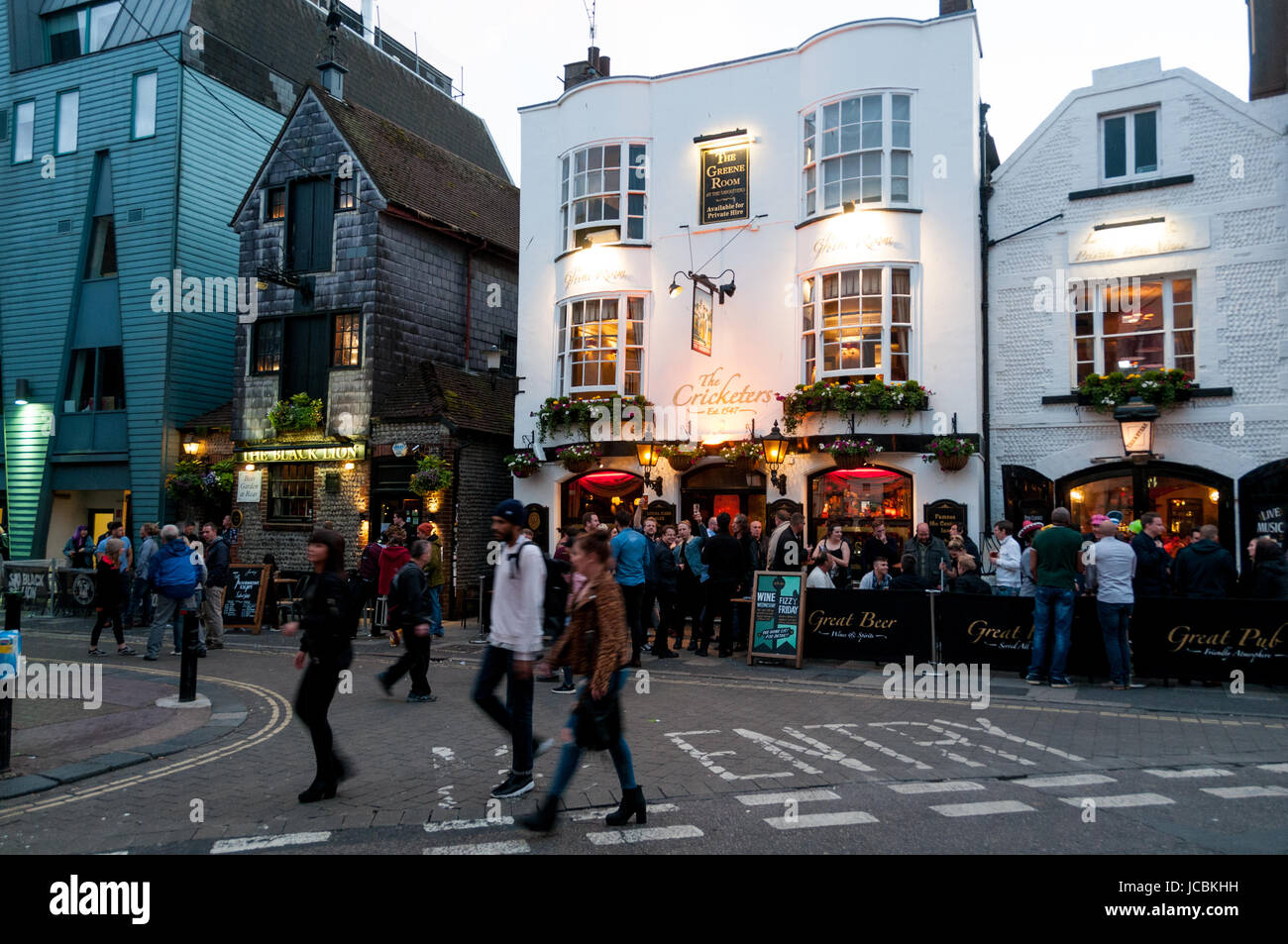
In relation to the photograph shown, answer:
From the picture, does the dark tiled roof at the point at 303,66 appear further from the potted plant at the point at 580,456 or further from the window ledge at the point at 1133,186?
the window ledge at the point at 1133,186

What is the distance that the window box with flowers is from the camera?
1570cm

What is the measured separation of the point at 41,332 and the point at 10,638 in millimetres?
21948

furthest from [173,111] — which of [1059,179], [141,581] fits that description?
[1059,179]

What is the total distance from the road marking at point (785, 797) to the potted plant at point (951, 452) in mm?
10183

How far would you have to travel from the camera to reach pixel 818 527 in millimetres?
16844

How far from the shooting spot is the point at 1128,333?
15.6m

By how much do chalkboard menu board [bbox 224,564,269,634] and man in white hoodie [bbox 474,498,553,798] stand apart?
1182cm

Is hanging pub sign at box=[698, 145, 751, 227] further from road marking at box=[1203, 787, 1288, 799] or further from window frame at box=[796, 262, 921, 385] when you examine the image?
road marking at box=[1203, 787, 1288, 799]

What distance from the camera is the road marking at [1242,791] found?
6215 mm

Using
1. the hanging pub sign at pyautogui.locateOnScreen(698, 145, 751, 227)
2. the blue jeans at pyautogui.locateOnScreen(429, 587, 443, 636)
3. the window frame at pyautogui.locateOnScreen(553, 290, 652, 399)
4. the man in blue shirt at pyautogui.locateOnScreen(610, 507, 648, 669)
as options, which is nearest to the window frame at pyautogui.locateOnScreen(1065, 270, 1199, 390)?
the hanging pub sign at pyautogui.locateOnScreen(698, 145, 751, 227)

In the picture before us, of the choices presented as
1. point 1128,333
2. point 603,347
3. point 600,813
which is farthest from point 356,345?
point 600,813

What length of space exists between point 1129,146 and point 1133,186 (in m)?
0.85

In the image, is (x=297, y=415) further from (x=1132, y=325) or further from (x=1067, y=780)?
(x=1067, y=780)
